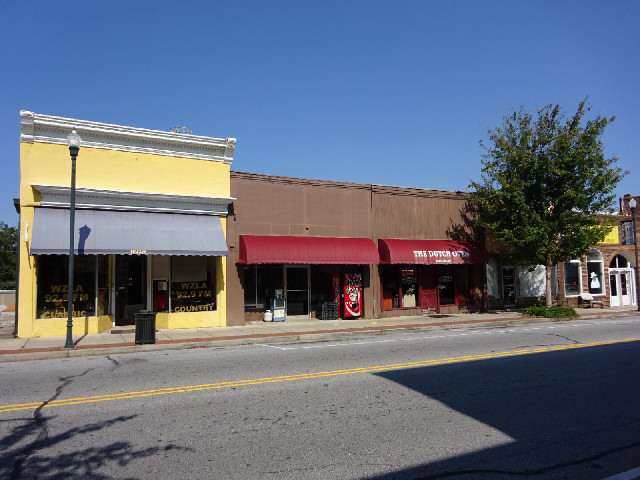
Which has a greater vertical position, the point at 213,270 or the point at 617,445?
the point at 213,270

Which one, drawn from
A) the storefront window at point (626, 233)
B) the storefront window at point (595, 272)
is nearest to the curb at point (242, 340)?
the storefront window at point (595, 272)

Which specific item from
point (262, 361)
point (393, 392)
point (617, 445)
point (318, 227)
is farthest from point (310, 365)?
point (318, 227)

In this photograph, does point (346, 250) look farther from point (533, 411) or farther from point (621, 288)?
point (621, 288)

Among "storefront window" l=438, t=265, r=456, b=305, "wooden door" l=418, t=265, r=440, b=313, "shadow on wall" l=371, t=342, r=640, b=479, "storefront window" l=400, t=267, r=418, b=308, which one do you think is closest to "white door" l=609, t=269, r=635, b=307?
"storefront window" l=438, t=265, r=456, b=305

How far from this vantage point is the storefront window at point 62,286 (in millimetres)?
14875

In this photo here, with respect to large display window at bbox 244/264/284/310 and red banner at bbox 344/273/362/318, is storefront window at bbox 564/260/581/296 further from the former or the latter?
large display window at bbox 244/264/284/310

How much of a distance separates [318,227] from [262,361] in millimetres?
9408

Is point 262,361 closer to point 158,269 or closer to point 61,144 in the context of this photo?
point 158,269

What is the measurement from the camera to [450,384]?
325 inches

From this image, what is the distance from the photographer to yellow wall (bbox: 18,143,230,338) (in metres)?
14.6

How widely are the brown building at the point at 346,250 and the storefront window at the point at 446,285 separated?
0.05 meters

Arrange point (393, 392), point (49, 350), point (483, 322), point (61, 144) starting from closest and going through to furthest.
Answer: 1. point (393, 392)
2. point (49, 350)
3. point (61, 144)
4. point (483, 322)

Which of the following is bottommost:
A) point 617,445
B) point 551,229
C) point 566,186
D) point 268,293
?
point 617,445

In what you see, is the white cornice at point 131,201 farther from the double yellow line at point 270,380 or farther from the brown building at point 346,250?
the double yellow line at point 270,380
